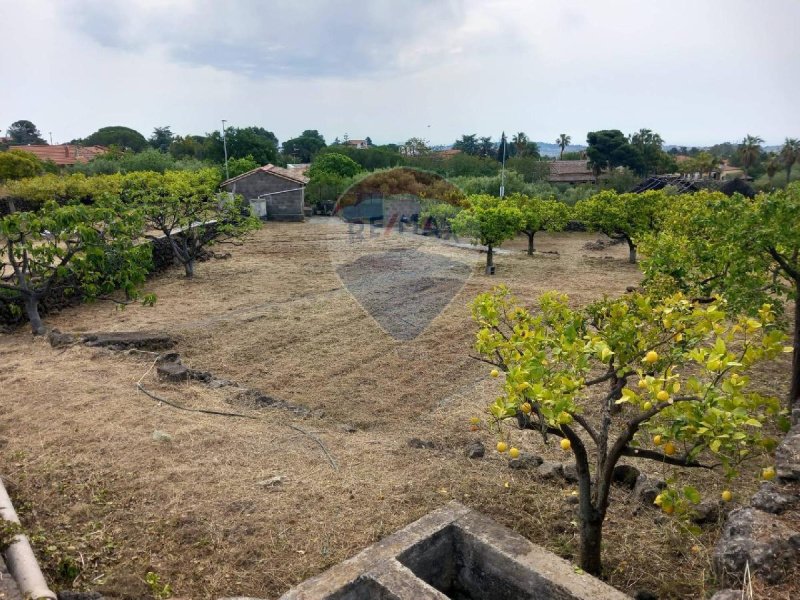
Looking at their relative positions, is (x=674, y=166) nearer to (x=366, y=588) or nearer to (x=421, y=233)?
(x=421, y=233)

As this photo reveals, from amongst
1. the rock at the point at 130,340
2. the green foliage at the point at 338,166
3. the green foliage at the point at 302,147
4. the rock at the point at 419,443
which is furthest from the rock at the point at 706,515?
the green foliage at the point at 302,147

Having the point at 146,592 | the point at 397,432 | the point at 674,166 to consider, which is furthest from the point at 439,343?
the point at 674,166

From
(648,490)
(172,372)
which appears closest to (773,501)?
(648,490)

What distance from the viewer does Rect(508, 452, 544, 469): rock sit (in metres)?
5.00

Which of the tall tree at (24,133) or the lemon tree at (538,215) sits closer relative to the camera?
the lemon tree at (538,215)

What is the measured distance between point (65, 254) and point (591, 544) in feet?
28.4

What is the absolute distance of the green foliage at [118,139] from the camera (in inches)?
2734

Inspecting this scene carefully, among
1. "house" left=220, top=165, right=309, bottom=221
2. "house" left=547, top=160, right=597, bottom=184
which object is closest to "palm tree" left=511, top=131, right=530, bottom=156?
"house" left=547, top=160, right=597, bottom=184

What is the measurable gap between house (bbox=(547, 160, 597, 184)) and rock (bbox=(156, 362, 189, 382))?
39.7m

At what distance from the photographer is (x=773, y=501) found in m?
3.25

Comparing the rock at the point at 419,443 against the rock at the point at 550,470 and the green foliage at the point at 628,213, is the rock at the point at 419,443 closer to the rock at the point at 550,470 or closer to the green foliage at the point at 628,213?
the rock at the point at 550,470

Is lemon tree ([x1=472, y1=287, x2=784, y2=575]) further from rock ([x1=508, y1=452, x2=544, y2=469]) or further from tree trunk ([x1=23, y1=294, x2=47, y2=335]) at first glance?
tree trunk ([x1=23, y1=294, x2=47, y2=335])

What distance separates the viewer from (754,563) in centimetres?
276

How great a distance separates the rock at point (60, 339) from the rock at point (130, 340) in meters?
0.18
